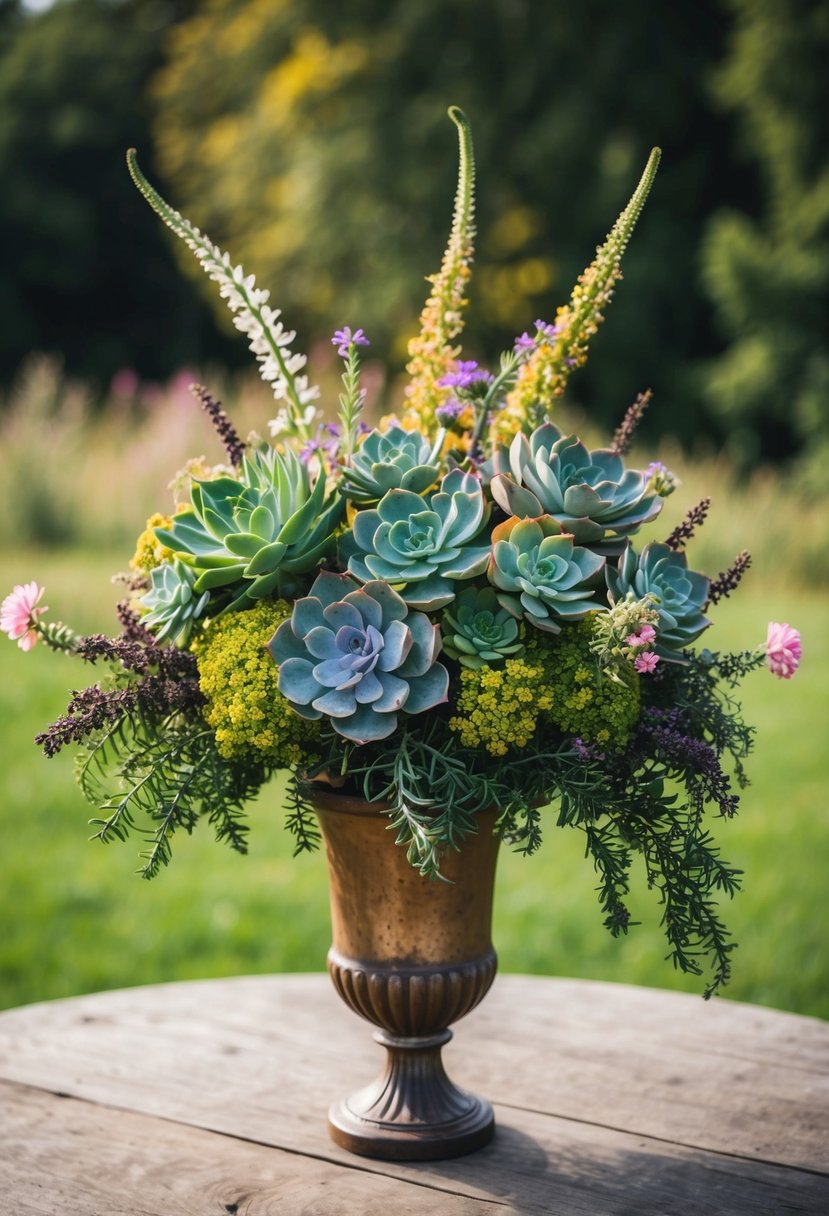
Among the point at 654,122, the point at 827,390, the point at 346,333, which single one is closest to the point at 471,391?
the point at 346,333

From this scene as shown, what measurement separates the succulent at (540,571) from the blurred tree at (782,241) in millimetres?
10193

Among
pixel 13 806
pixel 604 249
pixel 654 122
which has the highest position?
pixel 654 122

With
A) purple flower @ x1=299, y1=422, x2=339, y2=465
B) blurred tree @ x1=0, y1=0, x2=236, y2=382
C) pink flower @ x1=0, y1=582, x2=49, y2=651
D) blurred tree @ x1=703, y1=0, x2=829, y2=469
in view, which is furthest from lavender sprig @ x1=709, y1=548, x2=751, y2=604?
blurred tree @ x1=0, y1=0, x2=236, y2=382

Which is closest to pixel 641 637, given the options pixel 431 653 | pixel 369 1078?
pixel 431 653

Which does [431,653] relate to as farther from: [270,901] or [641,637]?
[270,901]

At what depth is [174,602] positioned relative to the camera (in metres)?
1.38

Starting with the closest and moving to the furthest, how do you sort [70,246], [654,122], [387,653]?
[387,653] → [654,122] → [70,246]

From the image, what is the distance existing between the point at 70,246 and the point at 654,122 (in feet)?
29.9

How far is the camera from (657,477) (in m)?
1.56

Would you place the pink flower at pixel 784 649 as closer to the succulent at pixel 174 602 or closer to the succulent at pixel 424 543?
the succulent at pixel 424 543

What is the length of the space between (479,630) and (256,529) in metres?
0.26

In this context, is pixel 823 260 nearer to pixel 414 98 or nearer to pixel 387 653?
pixel 414 98

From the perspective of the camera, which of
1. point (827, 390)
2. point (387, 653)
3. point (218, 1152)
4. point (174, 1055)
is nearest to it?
point (387, 653)

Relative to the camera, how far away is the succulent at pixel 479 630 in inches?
52.0
